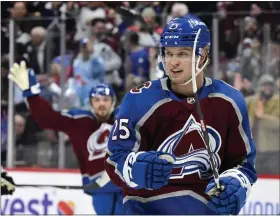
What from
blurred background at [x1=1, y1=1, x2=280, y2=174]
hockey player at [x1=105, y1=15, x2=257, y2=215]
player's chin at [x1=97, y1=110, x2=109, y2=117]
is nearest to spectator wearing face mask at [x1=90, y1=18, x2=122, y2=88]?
blurred background at [x1=1, y1=1, x2=280, y2=174]

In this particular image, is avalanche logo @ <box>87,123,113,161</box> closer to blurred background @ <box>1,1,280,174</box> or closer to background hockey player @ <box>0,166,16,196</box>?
background hockey player @ <box>0,166,16,196</box>

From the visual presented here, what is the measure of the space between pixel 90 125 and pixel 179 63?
2.84 metres

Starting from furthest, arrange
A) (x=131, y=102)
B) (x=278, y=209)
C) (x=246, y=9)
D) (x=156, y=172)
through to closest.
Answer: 1. (x=246, y=9)
2. (x=278, y=209)
3. (x=131, y=102)
4. (x=156, y=172)

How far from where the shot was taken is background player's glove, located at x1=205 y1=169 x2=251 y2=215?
2.56m

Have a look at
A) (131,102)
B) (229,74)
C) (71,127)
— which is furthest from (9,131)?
(131,102)

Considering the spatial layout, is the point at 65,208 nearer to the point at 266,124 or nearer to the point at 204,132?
the point at 266,124

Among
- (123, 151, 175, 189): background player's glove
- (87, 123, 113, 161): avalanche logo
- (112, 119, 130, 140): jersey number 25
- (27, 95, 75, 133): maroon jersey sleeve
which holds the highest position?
(112, 119, 130, 140): jersey number 25

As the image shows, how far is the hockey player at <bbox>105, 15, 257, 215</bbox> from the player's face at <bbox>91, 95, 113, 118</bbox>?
8.37 ft

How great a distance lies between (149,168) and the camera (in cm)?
251

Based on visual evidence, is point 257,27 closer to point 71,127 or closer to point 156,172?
point 71,127

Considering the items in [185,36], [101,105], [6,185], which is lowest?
[6,185]

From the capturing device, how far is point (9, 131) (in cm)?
629


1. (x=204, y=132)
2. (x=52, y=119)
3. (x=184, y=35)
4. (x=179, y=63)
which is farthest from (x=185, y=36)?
(x=52, y=119)

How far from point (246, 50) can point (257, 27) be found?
0.65 ft
